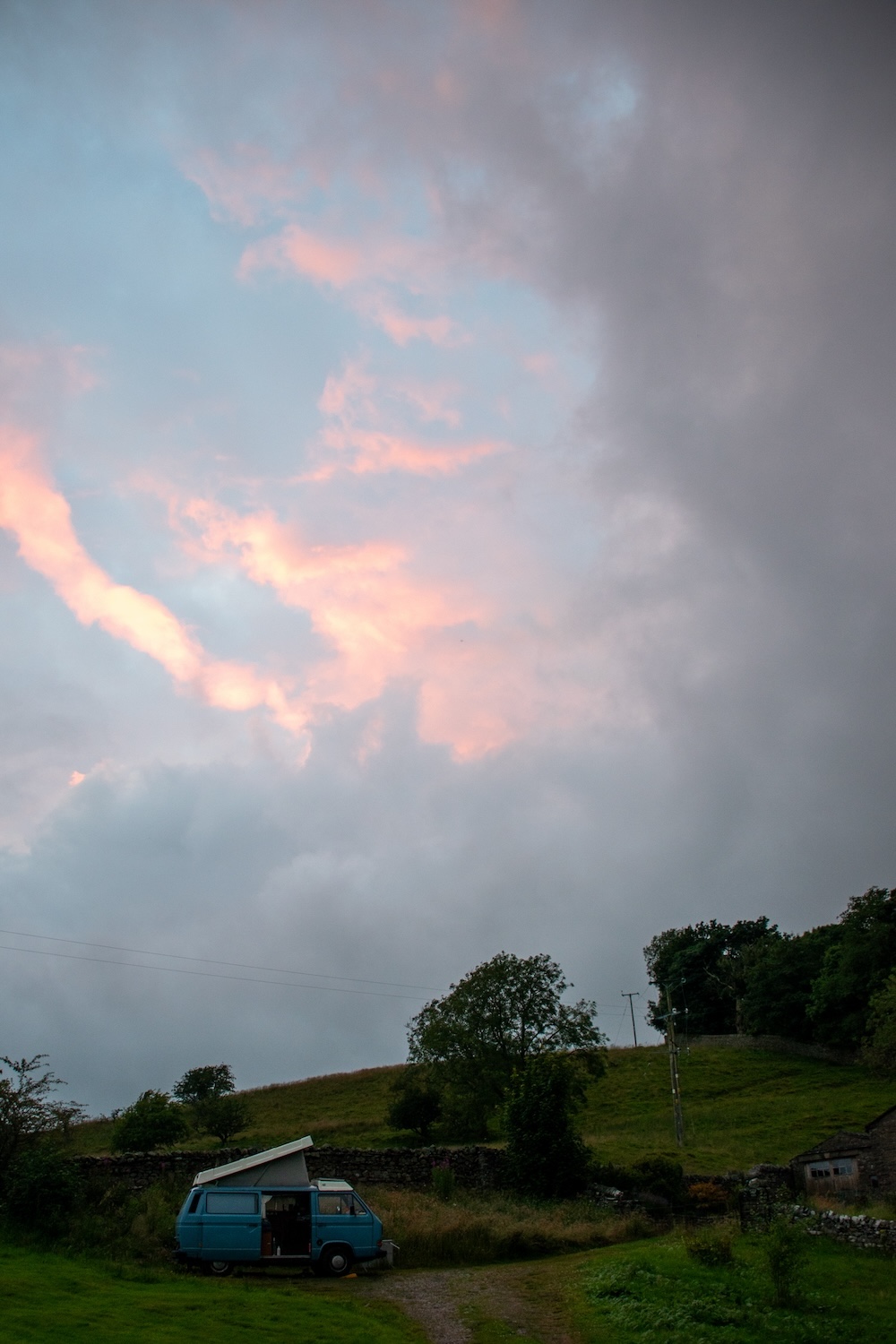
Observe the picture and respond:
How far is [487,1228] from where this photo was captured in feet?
74.2

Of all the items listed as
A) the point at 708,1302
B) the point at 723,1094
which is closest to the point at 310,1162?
the point at 708,1302

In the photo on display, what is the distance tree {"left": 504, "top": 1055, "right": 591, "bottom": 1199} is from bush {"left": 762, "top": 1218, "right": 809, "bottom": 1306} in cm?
1356

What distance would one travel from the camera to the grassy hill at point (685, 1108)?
4241 cm

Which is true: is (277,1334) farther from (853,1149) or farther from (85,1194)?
(853,1149)

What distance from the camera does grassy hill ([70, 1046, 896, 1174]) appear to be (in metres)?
42.4

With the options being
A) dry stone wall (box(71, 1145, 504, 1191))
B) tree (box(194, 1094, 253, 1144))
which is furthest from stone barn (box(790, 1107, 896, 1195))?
tree (box(194, 1094, 253, 1144))

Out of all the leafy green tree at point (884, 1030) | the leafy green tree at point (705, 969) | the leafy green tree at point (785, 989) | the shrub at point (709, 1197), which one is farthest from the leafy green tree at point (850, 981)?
the shrub at point (709, 1197)

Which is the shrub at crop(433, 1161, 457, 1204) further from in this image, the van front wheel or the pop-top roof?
the van front wheel

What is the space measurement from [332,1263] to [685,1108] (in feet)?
139

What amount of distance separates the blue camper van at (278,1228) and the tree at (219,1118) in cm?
2520

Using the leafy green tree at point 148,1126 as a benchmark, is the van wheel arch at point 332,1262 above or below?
below

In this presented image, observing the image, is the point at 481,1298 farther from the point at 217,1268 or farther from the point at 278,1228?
the point at 217,1268

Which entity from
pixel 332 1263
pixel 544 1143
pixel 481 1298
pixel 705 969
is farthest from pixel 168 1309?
pixel 705 969

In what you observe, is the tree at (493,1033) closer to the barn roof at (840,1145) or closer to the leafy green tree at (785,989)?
the barn roof at (840,1145)
